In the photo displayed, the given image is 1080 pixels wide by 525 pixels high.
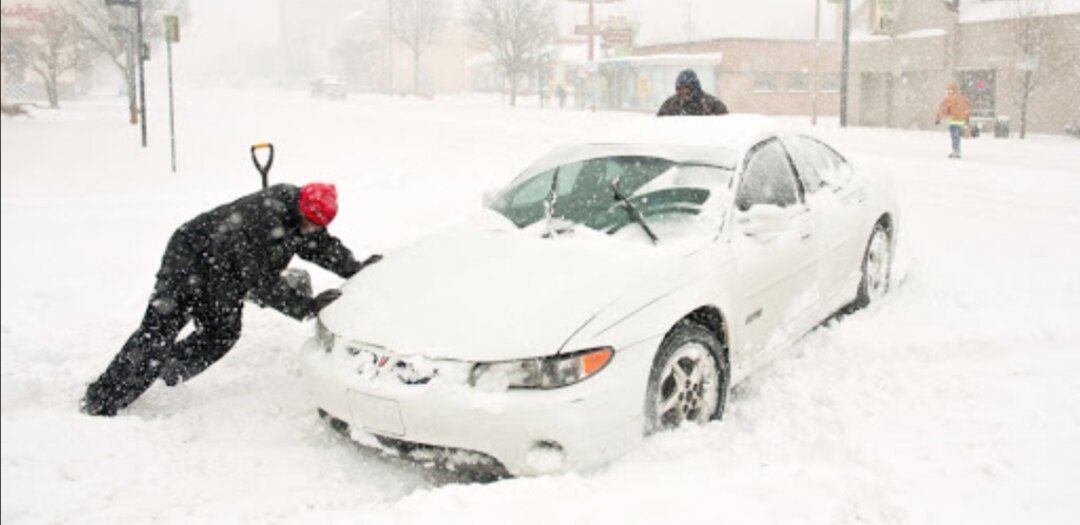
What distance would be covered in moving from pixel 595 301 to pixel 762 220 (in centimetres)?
114

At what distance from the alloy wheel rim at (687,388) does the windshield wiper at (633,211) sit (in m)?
0.60

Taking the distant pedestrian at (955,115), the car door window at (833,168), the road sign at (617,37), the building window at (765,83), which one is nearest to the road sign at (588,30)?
the road sign at (617,37)

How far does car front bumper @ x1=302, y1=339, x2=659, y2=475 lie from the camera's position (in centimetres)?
331

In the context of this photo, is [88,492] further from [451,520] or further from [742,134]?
[742,134]

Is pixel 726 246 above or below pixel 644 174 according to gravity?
below

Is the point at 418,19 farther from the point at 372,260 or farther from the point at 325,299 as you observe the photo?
the point at 325,299

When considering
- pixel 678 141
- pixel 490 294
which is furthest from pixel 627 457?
pixel 678 141

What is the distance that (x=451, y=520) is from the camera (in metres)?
3.03

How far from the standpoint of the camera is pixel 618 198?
4641 mm

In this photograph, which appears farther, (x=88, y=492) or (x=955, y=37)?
(x=955, y=37)

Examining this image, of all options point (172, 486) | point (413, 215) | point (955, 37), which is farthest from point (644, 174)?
point (955, 37)

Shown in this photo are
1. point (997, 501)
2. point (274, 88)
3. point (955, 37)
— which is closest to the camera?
point (997, 501)

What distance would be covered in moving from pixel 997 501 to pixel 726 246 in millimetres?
1539

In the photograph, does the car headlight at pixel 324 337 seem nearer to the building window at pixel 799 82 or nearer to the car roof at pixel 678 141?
the car roof at pixel 678 141
